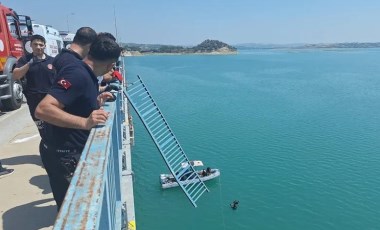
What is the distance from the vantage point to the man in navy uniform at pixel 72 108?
2.86m

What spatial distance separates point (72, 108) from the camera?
125 inches

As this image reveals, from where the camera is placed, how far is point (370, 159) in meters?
27.9

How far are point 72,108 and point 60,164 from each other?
0.84 meters

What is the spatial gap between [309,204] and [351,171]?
247 inches

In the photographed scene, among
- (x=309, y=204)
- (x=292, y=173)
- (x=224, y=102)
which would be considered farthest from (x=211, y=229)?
(x=224, y=102)

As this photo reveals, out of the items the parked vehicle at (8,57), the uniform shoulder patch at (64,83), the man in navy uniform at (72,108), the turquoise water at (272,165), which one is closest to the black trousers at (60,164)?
the man in navy uniform at (72,108)

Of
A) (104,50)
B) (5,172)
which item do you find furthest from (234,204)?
(104,50)

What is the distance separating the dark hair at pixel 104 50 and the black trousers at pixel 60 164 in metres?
0.99

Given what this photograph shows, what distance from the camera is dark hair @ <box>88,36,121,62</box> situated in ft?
10.3

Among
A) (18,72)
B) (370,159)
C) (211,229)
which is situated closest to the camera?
(18,72)

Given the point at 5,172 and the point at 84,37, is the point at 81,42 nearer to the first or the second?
the point at 84,37

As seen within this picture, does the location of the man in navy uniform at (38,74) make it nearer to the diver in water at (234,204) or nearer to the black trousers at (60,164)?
the black trousers at (60,164)

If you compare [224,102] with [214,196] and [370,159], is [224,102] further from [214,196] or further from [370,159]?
[214,196]

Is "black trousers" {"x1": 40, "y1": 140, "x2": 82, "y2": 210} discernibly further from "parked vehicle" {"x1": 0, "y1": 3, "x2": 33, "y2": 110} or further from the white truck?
the white truck
